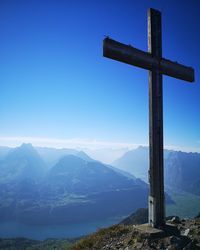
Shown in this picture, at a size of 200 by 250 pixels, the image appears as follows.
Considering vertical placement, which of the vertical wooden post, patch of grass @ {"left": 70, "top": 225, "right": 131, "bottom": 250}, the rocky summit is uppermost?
the vertical wooden post

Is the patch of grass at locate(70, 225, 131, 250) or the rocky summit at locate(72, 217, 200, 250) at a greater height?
the rocky summit at locate(72, 217, 200, 250)

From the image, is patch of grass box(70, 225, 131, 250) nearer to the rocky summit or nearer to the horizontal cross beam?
the rocky summit

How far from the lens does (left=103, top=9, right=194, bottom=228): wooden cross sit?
545cm

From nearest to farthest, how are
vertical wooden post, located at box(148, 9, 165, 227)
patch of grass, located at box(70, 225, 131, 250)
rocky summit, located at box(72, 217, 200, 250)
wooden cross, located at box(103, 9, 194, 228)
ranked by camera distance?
rocky summit, located at box(72, 217, 200, 250) → wooden cross, located at box(103, 9, 194, 228) → vertical wooden post, located at box(148, 9, 165, 227) → patch of grass, located at box(70, 225, 131, 250)

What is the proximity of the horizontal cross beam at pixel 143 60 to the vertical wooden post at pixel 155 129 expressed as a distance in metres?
0.14

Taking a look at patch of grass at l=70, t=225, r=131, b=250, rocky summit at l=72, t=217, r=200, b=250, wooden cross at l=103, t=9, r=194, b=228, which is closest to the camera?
rocky summit at l=72, t=217, r=200, b=250

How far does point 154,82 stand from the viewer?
19.6ft

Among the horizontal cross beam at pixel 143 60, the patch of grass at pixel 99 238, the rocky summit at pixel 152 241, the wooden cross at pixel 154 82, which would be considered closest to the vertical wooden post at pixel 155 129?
the wooden cross at pixel 154 82

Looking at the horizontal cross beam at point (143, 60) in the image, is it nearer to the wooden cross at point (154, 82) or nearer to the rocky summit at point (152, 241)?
the wooden cross at point (154, 82)

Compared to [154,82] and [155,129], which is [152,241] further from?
[154,82]

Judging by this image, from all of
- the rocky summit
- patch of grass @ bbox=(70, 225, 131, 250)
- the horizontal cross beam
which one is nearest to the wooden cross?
the horizontal cross beam

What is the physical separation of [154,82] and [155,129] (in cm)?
112

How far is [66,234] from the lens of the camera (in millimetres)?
183125

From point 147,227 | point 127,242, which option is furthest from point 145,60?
point 127,242
